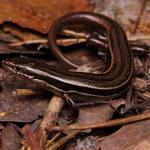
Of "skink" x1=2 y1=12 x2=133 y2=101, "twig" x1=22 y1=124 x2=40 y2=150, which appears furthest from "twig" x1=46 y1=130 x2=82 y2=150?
"skink" x1=2 y1=12 x2=133 y2=101

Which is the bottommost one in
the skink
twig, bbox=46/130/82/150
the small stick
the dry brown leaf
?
twig, bbox=46/130/82/150

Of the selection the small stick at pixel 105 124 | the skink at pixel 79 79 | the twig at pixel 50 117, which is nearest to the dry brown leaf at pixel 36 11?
the skink at pixel 79 79

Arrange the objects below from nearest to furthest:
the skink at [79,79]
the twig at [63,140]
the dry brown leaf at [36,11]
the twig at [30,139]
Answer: the twig at [30,139], the twig at [63,140], the skink at [79,79], the dry brown leaf at [36,11]

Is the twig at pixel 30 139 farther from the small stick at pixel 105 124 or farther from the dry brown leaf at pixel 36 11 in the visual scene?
the dry brown leaf at pixel 36 11

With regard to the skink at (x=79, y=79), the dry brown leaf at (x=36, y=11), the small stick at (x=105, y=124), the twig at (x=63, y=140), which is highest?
the dry brown leaf at (x=36, y=11)

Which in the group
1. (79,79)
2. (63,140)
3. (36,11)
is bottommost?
(63,140)

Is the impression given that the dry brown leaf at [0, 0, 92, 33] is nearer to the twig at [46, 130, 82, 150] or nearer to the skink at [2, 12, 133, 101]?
the skink at [2, 12, 133, 101]

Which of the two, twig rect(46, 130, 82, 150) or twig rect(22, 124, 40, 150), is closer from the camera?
twig rect(22, 124, 40, 150)

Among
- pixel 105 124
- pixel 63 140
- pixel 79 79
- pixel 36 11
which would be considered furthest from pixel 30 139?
pixel 36 11

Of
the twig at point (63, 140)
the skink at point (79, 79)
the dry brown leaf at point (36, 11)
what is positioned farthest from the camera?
the dry brown leaf at point (36, 11)

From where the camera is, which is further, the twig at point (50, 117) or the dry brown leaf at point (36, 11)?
the dry brown leaf at point (36, 11)

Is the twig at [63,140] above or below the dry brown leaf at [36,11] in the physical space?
below

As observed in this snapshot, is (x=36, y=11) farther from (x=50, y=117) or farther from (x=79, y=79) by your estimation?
(x=50, y=117)
